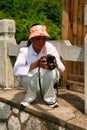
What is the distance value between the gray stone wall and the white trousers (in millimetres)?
267

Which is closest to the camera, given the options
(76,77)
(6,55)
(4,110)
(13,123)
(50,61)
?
(50,61)

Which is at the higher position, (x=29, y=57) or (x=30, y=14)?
(x=30, y=14)

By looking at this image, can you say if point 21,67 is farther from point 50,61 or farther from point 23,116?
point 23,116

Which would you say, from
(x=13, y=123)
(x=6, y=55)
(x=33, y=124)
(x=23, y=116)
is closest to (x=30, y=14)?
(x=6, y=55)

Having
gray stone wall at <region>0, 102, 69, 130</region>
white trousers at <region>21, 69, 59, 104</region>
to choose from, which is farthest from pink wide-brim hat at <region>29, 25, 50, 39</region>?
gray stone wall at <region>0, 102, 69, 130</region>

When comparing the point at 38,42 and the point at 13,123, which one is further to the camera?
the point at 13,123

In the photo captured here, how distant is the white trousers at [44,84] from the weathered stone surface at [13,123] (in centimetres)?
40

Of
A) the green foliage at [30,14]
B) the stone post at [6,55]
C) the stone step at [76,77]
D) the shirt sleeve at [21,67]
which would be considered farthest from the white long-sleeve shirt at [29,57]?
the green foliage at [30,14]

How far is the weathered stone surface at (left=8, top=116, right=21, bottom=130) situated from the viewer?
4.21m

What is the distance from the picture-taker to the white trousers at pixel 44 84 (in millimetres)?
3848

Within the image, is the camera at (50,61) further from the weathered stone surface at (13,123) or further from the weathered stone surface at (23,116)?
the weathered stone surface at (13,123)

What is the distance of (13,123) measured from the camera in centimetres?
430

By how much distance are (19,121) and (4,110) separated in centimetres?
46

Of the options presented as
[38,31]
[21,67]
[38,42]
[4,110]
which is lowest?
[4,110]
